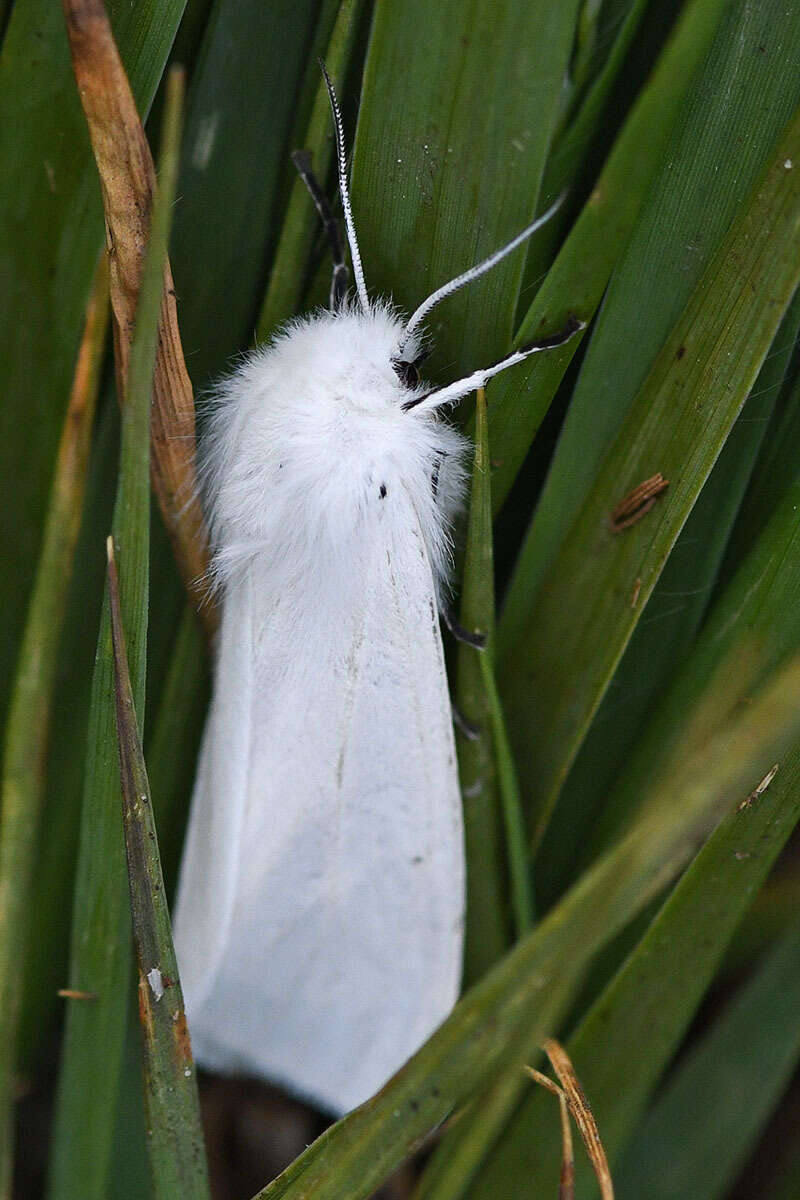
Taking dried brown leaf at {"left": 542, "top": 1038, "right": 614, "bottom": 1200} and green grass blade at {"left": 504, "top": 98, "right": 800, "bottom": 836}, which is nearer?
green grass blade at {"left": 504, "top": 98, "right": 800, "bottom": 836}

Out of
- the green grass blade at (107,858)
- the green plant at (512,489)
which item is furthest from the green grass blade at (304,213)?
the green grass blade at (107,858)

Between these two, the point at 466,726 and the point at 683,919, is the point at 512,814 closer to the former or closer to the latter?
the point at 466,726

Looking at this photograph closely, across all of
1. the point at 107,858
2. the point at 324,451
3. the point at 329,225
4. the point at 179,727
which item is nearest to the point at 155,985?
the point at 107,858

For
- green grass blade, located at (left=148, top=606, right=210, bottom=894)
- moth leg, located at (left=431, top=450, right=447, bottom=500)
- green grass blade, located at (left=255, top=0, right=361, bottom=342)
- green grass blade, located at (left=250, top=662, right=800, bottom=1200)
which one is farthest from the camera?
green grass blade, located at (left=148, top=606, right=210, bottom=894)

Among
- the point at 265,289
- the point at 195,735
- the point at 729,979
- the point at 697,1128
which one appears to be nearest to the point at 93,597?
the point at 195,735

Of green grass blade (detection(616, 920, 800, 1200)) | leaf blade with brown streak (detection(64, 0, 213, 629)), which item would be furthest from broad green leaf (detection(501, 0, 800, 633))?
green grass blade (detection(616, 920, 800, 1200))

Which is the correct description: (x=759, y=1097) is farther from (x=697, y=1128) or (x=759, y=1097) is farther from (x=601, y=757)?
(x=601, y=757)

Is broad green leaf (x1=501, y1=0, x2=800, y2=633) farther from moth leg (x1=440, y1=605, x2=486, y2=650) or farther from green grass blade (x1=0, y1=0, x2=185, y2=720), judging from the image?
green grass blade (x1=0, y1=0, x2=185, y2=720)

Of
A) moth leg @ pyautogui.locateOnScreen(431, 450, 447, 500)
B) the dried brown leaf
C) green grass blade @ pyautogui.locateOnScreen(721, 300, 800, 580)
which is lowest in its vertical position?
the dried brown leaf
